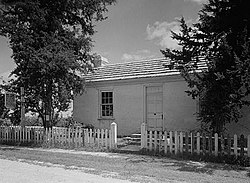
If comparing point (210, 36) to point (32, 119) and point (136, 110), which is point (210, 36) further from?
point (32, 119)

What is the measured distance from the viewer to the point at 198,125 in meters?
14.4

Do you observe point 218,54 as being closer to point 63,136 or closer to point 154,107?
point 154,107

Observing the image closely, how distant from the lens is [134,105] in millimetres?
16484

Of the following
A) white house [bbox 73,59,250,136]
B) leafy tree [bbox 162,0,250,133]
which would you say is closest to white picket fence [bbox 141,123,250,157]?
leafy tree [bbox 162,0,250,133]

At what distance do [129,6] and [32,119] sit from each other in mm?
13060

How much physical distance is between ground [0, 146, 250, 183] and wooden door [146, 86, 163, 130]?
5.62m

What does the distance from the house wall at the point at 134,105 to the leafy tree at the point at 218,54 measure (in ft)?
11.1

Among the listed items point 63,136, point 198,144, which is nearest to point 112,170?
point 198,144

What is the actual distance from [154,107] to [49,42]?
673 cm

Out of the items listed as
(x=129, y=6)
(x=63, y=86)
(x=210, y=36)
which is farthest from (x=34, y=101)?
(x=210, y=36)

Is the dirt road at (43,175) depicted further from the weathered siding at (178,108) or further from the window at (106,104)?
the window at (106,104)

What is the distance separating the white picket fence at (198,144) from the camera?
357 inches

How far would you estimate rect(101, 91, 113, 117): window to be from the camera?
17.5 meters

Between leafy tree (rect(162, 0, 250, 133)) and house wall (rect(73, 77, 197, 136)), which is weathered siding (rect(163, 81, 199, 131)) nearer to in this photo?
house wall (rect(73, 77, 197, 136))
